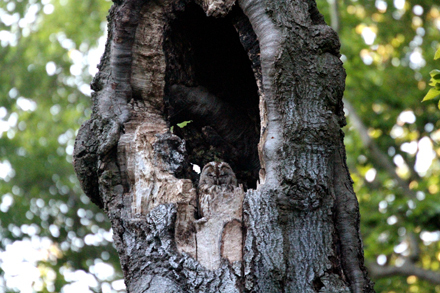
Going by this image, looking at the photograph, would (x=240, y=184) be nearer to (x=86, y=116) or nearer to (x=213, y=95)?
(x=213, y=95)

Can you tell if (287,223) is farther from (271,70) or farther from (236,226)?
(271,70)

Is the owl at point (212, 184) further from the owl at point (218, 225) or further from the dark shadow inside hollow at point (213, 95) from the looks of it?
the dark shadow inside hollow at point (213, 95)

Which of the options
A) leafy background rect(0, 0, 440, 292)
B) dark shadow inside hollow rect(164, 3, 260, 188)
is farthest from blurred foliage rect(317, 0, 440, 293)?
dark shadow inside hollow rect(164, 3, 260, 188)

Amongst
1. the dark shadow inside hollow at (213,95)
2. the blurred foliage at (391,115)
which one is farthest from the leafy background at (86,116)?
the dark shadow inside hollow at (213,95)

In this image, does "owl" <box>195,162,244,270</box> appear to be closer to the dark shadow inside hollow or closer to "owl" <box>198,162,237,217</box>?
"owl" <box>198,162,237,217</box>

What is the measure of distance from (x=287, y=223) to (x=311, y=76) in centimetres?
85

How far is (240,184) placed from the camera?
2.71 m

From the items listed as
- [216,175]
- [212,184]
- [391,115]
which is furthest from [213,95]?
[391,115]

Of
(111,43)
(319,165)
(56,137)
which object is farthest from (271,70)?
(56,137)

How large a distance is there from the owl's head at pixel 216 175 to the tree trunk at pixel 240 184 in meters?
0.18

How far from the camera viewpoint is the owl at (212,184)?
2.63m

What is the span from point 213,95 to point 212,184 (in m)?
1.36

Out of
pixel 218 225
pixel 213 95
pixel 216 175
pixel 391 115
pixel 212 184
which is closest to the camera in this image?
pixel 218 225

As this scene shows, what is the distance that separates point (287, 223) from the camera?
242 centimetres
